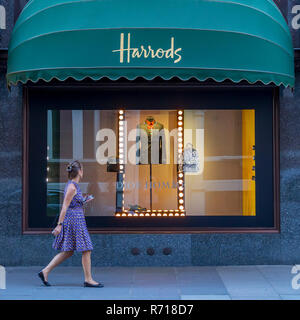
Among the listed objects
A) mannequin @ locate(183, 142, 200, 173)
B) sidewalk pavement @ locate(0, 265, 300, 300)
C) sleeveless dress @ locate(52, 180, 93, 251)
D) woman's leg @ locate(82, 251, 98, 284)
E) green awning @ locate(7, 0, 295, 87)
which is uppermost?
green awning @ locate(7, 0, 295, 87)

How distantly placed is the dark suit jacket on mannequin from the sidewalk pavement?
2119mm

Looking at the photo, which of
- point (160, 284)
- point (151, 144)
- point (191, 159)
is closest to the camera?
point (160, 284)

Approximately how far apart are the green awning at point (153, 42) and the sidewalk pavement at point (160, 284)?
10.2 feet

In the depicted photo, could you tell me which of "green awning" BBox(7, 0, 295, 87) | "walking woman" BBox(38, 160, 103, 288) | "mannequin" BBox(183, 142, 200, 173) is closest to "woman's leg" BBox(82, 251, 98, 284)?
"walking woman" BBox(38, 160, 103, 288)

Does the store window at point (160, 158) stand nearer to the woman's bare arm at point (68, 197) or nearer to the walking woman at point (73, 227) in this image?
the walking woman at point (73, 227)

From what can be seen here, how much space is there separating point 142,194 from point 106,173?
79 centimetres

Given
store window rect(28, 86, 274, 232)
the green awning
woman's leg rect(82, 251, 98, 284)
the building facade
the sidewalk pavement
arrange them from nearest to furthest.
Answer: the sidewalk pavement, the green awning, woman's leg rect(82, 251, 98, 284), the building facade, store window rect(28, 86, 274, 232)

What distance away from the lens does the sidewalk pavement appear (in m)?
8.25

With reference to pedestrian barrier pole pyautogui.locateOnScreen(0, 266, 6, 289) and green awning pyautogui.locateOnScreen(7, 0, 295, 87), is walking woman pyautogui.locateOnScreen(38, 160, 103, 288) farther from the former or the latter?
green awning pyautogui.locateOnScreen(7, 0, 295, 87)

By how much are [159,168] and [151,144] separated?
507 mm

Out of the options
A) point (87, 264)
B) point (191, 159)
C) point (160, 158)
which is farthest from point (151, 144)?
point (87, 264)

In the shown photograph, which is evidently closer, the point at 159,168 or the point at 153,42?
the point at 153,42

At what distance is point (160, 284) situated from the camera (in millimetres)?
9055

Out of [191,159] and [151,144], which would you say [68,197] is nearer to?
[151,144]
